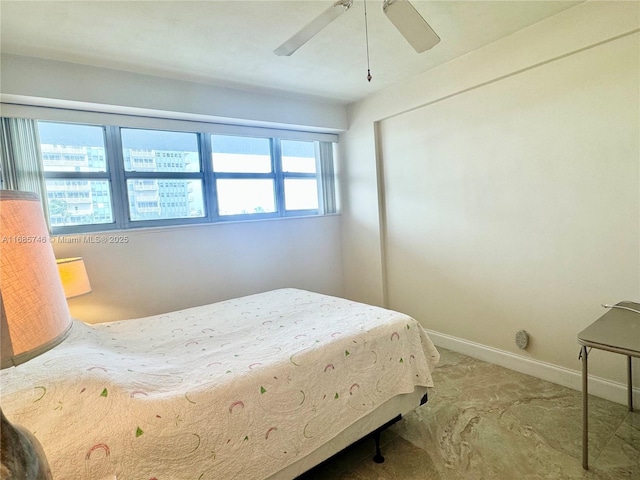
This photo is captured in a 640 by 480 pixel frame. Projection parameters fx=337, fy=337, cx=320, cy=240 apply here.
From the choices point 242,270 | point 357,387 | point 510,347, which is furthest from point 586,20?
point 242,270

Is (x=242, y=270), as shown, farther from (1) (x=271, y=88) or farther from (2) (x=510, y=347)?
(2) (x=510, y=347)

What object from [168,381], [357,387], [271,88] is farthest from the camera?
[271,88]

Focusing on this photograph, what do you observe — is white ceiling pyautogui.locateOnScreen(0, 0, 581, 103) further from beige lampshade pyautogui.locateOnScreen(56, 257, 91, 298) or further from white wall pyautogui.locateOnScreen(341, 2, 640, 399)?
beige lampshade pyautogui.locateOnScreen(56, 257, 91, 298)

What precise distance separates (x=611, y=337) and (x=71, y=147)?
378 cm

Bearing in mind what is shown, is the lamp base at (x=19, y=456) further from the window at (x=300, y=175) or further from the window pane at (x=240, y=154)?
the window at (x=300, y=175)

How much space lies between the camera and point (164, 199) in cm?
316

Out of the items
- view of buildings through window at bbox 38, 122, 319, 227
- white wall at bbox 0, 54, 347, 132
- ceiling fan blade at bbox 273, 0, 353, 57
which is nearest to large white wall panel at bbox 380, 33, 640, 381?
white wall at bbox 0, 54, 347, 132

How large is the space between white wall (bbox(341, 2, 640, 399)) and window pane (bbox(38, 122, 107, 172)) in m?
2.58

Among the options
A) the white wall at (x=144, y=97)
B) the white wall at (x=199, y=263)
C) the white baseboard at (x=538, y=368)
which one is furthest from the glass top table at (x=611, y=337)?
the white wall at (x=144, y=97)

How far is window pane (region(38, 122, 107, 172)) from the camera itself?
8.61 ft

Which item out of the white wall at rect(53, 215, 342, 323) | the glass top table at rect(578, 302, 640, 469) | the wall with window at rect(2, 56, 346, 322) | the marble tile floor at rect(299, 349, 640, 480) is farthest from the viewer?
the white wall at rect(53, 215, 342, 323)

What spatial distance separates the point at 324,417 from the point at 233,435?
1.47 feet

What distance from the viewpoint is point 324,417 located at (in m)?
1.56

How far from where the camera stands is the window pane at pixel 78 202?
2.65 metres
